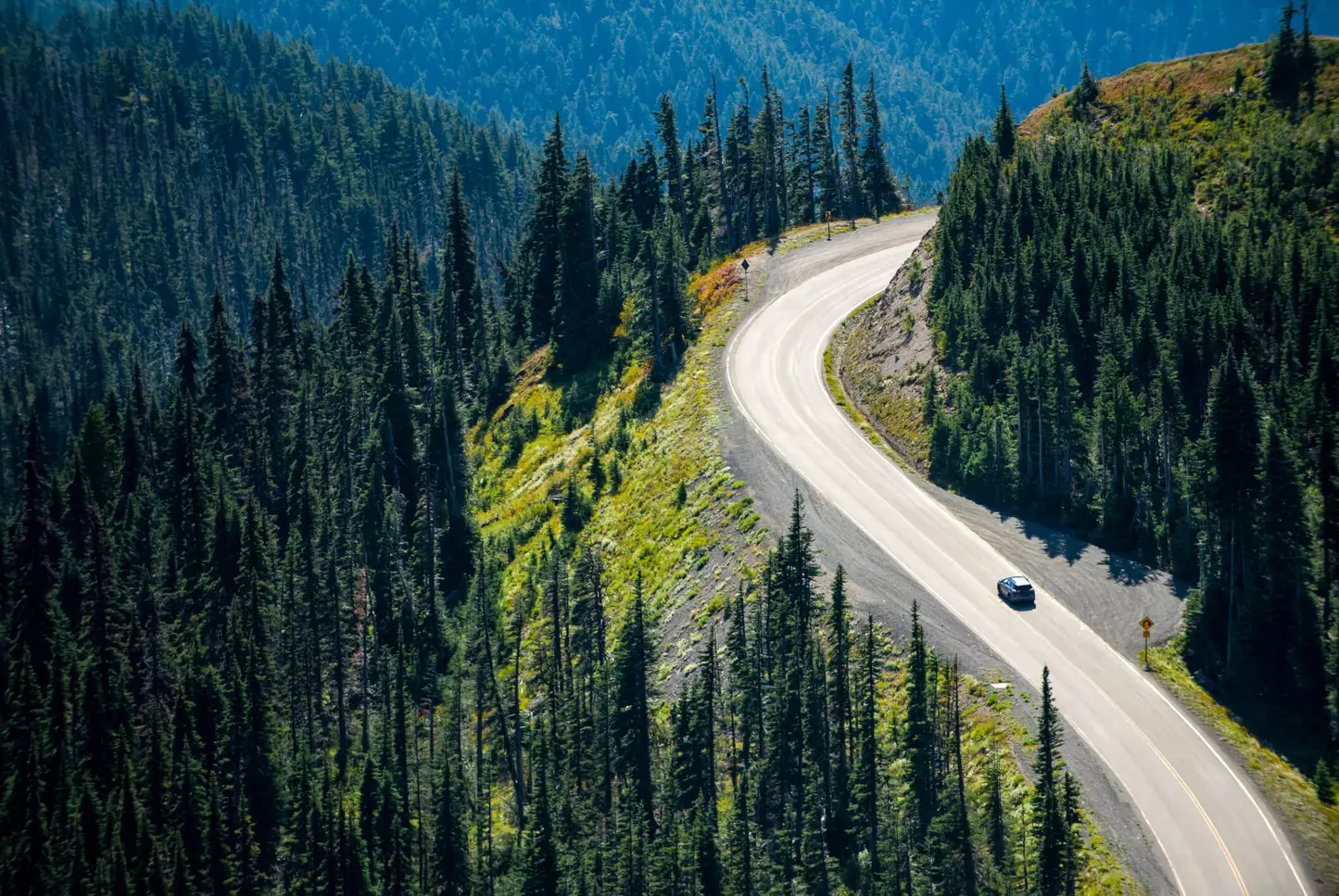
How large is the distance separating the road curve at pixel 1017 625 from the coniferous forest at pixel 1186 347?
354 centimetres

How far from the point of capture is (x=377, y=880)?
76.1 m

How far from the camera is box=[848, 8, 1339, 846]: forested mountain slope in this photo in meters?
55.8

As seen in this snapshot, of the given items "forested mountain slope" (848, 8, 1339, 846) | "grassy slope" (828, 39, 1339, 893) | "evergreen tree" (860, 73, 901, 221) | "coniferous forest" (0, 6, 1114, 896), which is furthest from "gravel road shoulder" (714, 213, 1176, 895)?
"evergreen tree" (860, 73, 901, 221)

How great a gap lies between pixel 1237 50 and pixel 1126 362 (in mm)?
35874

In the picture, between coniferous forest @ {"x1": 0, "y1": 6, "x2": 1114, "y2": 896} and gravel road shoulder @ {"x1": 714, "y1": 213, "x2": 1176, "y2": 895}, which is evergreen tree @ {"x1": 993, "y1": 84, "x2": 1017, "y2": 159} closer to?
coniferous forest @ {"x1": 0, "y1": 6, "x2": 1114, "y2": 896}

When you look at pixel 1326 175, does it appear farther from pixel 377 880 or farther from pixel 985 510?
pixel 377 880

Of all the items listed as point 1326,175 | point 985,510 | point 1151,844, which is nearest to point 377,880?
point 985,510

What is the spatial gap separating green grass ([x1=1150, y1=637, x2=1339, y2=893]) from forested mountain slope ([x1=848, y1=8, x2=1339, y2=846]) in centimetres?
47

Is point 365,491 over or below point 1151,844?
over

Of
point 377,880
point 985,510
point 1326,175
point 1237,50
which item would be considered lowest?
point 377,880

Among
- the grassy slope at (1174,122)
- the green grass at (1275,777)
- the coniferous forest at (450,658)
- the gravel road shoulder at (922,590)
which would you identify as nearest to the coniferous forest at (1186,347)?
the grassy slope at (1174,122)

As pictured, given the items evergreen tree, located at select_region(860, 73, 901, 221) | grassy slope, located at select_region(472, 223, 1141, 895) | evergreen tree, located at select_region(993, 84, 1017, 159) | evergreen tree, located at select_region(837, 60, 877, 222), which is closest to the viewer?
grassy slope, located at select_region(472, 223, 1141, 895)

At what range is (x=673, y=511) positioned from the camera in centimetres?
8050

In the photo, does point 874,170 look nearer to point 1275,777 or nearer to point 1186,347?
point 1186,347
